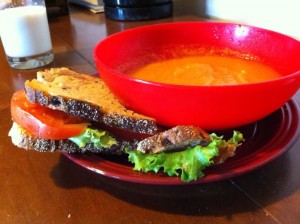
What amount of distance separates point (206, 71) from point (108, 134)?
0.29 meters

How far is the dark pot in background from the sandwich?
47.9 inches

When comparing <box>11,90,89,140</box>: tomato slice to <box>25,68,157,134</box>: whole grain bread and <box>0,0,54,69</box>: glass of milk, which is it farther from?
<box>0,0,54,69</box>: glass of milk

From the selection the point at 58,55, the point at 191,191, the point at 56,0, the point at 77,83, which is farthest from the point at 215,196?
the point at 56,0

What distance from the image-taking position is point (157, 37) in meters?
0.91

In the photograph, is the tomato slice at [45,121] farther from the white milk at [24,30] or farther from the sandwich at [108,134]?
the white milk at [24,30]

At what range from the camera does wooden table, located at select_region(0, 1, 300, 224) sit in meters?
0.53

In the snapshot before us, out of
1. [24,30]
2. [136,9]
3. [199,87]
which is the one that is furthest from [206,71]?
[136,9]

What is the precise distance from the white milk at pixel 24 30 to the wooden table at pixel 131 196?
60 cm

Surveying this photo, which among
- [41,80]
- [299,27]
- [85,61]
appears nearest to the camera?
[41,80]

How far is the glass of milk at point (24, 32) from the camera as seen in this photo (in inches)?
46.1

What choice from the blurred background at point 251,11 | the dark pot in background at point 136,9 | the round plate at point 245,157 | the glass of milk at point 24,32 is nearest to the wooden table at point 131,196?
the round plate at point 245,157

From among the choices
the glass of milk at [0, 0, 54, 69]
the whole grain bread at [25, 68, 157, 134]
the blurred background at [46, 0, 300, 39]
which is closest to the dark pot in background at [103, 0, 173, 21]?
the blurred background at [46, 0, 300, 39]

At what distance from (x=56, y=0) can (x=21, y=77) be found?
0.97 meters

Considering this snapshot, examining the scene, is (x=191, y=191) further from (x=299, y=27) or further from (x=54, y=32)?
(x=54, y=32)
